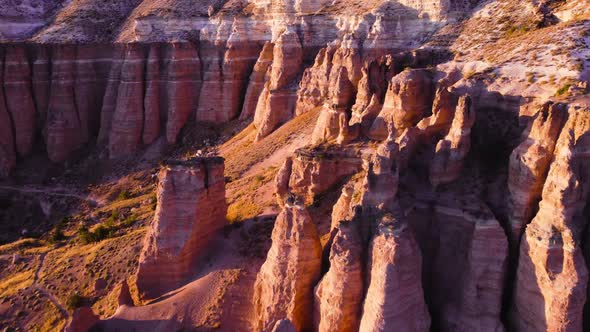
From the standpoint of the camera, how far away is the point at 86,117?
54.5 metres

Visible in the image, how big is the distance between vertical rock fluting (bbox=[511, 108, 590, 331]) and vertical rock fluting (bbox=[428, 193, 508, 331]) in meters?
0.80

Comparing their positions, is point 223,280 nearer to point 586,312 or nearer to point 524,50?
point 586,312

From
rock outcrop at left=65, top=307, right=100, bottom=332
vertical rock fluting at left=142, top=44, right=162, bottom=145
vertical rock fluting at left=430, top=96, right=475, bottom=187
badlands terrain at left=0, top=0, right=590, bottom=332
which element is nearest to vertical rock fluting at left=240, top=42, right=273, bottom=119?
badlands terrain at left=0, top=0, right=590, bottom=332

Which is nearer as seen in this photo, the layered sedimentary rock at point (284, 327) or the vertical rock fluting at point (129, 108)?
the layered sedimentary rock at point (284, 327)

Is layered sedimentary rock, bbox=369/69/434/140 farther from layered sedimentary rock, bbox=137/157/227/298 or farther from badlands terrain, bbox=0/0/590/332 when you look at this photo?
layered sedimentary rock, bbox=137/157/227/298

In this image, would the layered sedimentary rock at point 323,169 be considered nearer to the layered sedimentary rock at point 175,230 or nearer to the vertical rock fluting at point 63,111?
the layered sedimentary rock at point 175,230

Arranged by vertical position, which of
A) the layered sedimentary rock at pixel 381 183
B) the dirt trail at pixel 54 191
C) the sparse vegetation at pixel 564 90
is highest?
the sparse vegetation at pixel 564 90

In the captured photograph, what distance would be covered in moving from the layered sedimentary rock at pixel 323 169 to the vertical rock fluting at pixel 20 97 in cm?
4163

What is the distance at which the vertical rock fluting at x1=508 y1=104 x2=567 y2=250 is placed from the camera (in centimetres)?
1692

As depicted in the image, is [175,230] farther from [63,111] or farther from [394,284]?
[63,111]

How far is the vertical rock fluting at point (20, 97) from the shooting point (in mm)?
52062

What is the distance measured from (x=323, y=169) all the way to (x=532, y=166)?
10.1 meters

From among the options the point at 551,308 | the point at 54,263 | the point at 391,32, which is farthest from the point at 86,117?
the point at 551,308

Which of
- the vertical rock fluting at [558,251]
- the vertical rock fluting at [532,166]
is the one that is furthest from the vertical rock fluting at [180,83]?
the vertical rock fluting at [558,251]
